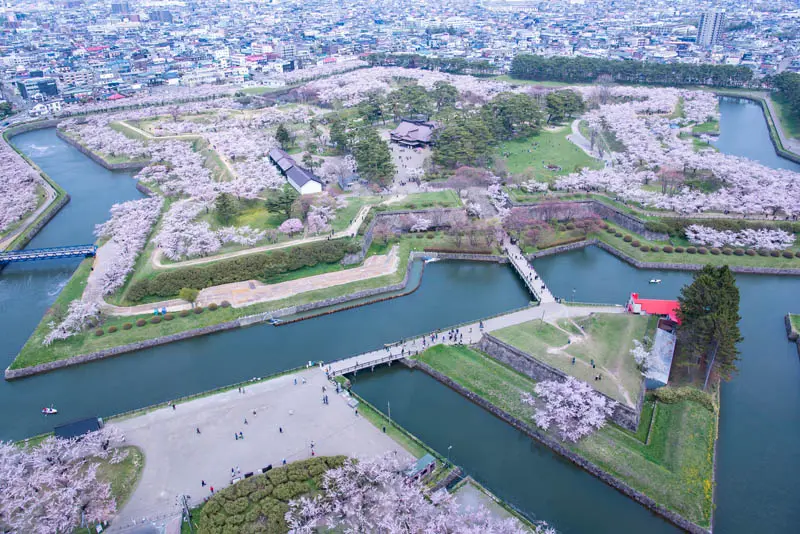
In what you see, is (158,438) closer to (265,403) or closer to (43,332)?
(265,403)

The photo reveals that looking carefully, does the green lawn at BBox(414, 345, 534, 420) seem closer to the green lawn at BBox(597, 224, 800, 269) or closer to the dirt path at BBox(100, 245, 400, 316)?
the dirt path at BBox(100, 245, 400, 316)

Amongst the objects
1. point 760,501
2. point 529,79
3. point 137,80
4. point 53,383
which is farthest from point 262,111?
point 760,501

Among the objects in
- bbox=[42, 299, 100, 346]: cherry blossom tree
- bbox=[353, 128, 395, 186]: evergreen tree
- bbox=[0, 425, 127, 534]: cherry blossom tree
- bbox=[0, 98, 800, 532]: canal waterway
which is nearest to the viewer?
bbox=[0, 425, 127, 534]: cherry blossom tree

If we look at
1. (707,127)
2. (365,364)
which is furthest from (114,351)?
(707,127)

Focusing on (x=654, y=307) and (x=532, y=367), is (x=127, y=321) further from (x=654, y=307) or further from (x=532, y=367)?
(x=654, y=307)

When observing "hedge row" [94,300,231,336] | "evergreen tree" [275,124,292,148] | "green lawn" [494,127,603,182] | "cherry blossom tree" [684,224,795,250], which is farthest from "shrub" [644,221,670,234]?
"evergreen tree" [275,124,292,148]
